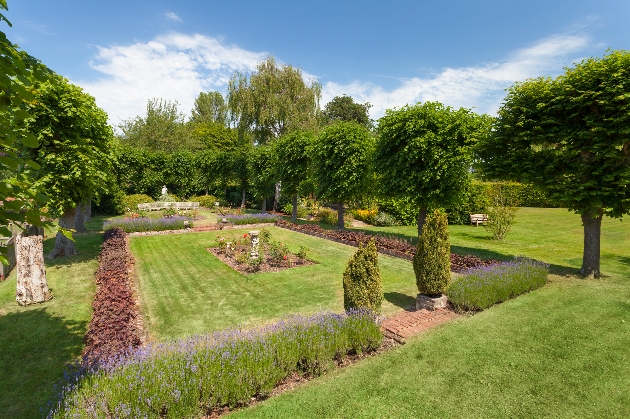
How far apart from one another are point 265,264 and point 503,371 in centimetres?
934

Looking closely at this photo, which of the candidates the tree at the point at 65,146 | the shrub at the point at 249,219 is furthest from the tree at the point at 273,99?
the tree at the point at 65,146

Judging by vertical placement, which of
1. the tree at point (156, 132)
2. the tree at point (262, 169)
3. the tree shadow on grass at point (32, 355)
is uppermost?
the tree at point (156, 132)

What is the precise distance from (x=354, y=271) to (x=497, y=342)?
310 centimetres

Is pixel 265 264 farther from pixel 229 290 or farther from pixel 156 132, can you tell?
pixel 156 132

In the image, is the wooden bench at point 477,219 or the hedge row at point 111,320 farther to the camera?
the wooden bench at point 477,219

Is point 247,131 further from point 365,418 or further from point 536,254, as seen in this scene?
point 365,418

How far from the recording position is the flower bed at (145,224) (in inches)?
762

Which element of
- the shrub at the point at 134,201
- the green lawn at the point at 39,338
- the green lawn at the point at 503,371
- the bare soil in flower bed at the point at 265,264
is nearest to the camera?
the green lawn at the point at 503,371

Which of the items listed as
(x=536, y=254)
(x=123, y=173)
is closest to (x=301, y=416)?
(x=536, y=254)

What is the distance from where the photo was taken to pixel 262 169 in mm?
29047

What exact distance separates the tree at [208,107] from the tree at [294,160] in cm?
5412

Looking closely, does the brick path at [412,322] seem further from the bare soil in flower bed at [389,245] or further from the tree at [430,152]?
the tree at [430,152]

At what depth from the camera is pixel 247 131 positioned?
117 ft

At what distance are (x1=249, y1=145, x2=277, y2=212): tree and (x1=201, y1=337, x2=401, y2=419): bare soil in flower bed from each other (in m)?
21.4
